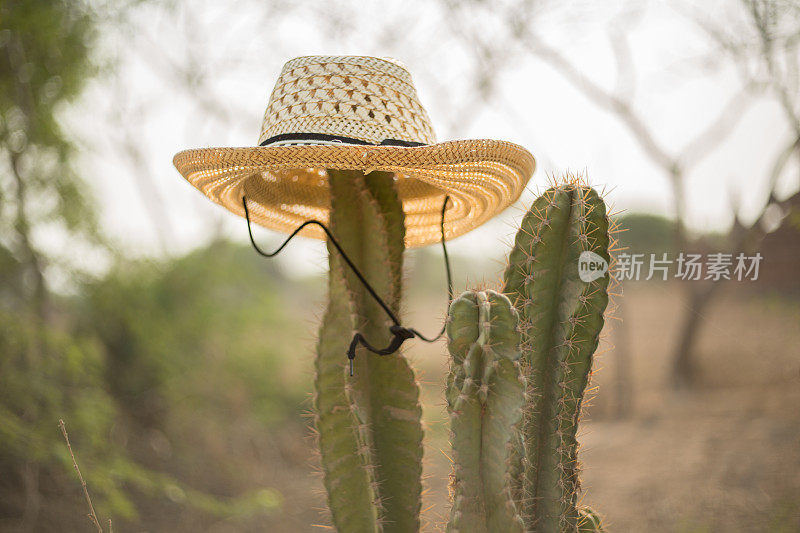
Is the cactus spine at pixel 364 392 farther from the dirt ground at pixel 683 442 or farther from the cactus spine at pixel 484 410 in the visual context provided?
the dirt ground at pixel 683 442

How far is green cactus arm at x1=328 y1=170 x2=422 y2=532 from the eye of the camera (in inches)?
39.4

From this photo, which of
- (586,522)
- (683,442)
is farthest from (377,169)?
(683,442)

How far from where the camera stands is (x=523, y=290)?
918 millimetres

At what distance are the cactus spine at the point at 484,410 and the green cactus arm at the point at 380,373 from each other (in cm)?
24

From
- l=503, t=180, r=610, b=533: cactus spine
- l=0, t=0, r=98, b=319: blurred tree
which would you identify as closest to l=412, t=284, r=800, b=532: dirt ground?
l=503, t=180, r=610, b=533: cactus spine

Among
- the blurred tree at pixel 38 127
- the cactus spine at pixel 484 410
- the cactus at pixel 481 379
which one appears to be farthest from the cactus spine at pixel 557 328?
the blurred tree at pixel 38 127

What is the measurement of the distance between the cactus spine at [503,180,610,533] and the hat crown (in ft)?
0.93

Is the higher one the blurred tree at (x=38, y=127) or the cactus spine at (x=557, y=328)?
the blurred tree at (x=38, y=127)

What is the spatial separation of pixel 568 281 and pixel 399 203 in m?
0.37

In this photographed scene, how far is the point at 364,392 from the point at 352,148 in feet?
1.54

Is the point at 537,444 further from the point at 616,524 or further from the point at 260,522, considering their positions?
the point at 260,522

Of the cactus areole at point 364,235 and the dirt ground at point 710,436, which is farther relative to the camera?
the dirt ground at point 710,436

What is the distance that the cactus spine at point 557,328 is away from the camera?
875 mm

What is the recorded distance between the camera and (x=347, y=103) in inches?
35.8
